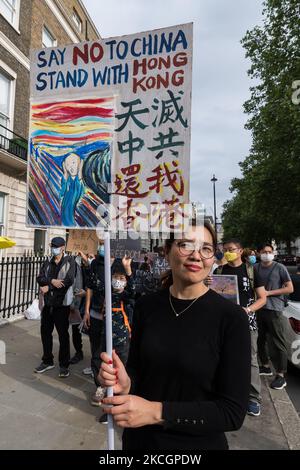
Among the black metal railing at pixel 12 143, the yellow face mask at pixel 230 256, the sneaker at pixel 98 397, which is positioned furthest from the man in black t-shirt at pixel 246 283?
the black metal railing at pixel 12 143

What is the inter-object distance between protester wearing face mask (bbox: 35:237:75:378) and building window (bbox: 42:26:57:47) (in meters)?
16.6

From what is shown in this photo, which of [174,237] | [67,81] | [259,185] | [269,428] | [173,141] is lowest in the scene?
[269,428]

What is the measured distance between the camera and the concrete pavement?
10.1ft

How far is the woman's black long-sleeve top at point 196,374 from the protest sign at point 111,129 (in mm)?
898

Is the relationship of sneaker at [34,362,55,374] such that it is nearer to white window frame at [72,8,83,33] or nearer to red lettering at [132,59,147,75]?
red lettering at [132,59,147,75]

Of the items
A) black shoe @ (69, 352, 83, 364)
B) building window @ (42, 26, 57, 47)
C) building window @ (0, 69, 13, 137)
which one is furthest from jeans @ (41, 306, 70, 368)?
building window @ (42, 26, 57, 47)

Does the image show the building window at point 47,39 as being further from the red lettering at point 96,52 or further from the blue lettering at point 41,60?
the red lettering at point 96,52

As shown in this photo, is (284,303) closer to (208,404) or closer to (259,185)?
(208,404)

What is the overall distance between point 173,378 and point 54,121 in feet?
5.77

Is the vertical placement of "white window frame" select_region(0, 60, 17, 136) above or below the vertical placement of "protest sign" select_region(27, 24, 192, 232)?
above

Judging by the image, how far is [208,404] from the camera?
1323 mm

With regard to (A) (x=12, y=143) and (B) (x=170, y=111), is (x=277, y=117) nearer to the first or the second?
(A) (x=12, y=143)

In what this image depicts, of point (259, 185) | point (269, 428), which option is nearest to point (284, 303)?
point (269, 428)

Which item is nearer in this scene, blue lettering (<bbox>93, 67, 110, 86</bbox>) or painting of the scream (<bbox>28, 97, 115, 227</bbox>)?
painting of the scream (<bbox>28, 97, 115, 227</bbox>)
